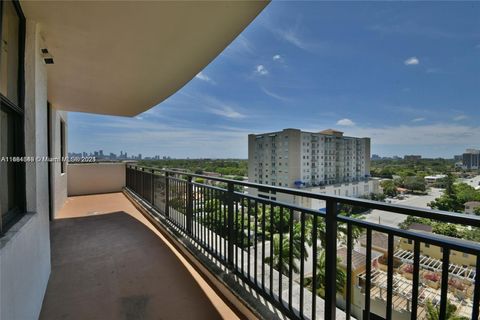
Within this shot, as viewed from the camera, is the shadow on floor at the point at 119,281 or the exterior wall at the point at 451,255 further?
the shadow on floor at the point at 119,281

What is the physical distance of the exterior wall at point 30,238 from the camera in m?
1.15

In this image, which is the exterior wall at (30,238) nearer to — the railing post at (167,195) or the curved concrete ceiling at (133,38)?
the curved concrete ceiling at (133,38)

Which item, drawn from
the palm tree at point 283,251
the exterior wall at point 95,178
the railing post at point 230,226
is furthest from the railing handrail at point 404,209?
the exterior wall at point 95,178

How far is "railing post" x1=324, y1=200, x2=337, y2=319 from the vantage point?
1.28 m

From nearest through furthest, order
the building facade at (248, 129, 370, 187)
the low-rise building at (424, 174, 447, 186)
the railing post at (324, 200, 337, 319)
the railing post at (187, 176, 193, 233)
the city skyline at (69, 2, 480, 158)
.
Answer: the railing post at (324, 200, 337, 319) < the railing post at (187, 176, 193, 233) < the low-rise building at (424, 174, 447, 186) < the city skyline at (69, 2, 480, 158) < the building facade at (248, 129, 370, 187)

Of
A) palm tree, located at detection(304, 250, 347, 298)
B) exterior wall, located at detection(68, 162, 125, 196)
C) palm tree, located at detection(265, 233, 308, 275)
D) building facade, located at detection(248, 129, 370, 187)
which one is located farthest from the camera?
building facade, located at detection(248, 129, 370, 187)

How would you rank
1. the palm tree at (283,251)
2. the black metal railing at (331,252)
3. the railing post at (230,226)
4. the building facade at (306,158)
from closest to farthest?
the black metal railing at (331,252)
the palm tree at (283,251)
the railing post at (230,226)
the building facade at (306,158)

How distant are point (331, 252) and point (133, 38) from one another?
253cm

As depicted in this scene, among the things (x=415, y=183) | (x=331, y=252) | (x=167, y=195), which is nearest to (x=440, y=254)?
(x=331, y=252)

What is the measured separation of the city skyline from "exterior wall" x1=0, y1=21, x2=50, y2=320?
12931mm

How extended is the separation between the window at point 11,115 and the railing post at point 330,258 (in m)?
1.84

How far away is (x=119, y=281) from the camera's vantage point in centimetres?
227

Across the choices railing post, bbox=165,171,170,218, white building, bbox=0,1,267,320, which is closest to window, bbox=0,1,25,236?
white building, bbox=0,1,267,320

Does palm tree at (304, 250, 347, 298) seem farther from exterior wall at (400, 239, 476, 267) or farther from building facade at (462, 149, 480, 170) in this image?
building facade at (462, 149, 480, 170)
